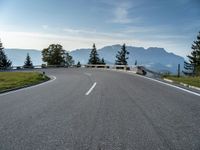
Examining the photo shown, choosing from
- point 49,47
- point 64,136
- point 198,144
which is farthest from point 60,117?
point 49,47

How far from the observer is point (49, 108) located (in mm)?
7602

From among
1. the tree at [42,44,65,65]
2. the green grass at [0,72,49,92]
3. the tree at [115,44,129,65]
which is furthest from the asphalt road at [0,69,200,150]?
the tree at [42,44,65,65]

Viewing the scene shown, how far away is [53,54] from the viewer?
99125mm

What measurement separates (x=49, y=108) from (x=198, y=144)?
4.63m

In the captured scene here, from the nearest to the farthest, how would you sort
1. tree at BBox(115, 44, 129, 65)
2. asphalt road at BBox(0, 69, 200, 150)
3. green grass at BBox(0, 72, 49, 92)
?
asphalt road at BBox(0, 69, 200, 150)
green grass at BBox(0, 72, 49, 92)
tree at BBox(115, 44, 129, 65)

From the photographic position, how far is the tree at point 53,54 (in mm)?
99000

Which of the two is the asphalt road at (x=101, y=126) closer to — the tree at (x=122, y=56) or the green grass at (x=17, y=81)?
the green grass at (x=17, y=81)

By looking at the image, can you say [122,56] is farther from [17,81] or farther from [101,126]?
[101,126]

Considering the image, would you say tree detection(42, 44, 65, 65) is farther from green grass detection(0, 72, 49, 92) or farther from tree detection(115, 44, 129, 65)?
green grass detection(0, 72, 49, 92)

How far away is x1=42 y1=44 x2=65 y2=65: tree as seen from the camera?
3898 inches

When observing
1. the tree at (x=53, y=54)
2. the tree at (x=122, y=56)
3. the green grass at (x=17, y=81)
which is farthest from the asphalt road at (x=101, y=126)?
the tree at (x=53, y=54)

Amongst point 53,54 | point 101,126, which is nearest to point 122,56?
point 53,54

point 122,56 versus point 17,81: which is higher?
point 122,56

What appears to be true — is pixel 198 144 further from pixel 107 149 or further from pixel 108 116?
pixel 108 116
